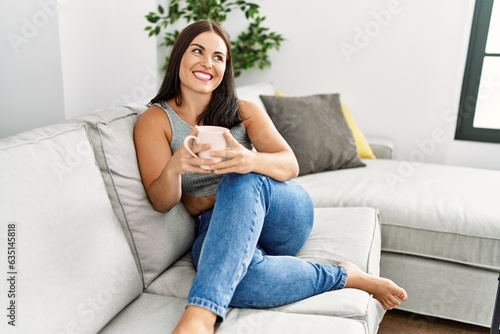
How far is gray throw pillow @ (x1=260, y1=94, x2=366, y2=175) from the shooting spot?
2.12m

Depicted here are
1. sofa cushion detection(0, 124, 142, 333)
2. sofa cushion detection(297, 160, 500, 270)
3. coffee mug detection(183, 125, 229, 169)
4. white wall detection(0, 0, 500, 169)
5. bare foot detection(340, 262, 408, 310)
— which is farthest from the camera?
white wall detection(0, 0, 500, 169)

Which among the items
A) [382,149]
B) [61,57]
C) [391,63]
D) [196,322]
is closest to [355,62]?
[391,63]

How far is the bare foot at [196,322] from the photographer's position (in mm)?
950

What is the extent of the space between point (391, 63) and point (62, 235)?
2.30 m

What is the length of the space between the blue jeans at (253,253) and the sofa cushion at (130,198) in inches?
4.4

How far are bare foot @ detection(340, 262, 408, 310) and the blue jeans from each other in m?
0.04

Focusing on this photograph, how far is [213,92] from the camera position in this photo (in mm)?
1443

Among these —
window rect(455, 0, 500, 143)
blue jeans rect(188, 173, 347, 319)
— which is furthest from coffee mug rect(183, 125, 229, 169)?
window rect(455, 0, 500, 143)

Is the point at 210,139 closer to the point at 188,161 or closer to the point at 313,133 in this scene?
the point at 188,161

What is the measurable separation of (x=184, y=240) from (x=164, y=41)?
1920 millimetres

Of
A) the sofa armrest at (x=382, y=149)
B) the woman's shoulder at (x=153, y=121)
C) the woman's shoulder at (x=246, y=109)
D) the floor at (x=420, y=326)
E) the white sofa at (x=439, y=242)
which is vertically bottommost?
the floor at (x=420, y=326)

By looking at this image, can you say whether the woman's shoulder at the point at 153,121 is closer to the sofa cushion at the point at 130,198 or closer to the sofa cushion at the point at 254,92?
the sofa cushion at the point at 130,198

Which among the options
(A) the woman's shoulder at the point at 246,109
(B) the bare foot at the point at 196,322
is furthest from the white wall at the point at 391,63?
(B) the bare foot at the point at 196,322

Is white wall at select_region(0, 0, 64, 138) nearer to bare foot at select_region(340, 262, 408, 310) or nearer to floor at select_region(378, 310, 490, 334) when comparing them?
bare foot at select_region(340, 262, 408, 310)
